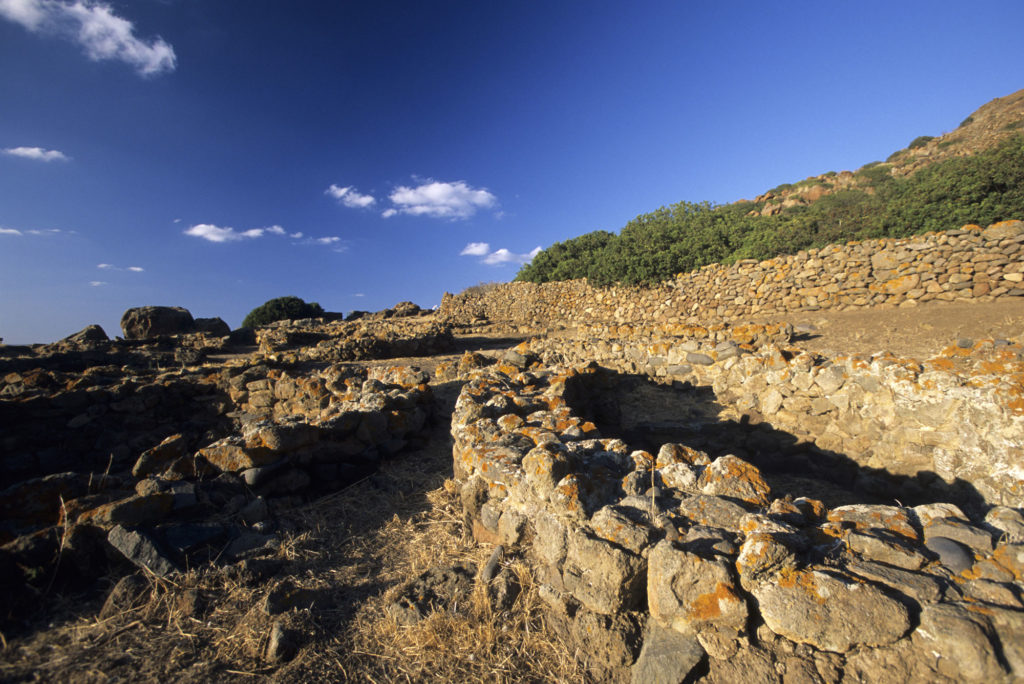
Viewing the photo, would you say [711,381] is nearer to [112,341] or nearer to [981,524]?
[981,524]

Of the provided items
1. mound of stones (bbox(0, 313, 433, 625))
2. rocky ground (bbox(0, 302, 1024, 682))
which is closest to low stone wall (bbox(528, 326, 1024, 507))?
rocky ground (bbox(0, 302, 1024, 682))

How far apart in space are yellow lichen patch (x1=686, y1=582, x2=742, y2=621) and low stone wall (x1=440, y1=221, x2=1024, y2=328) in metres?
Answer: 13.8

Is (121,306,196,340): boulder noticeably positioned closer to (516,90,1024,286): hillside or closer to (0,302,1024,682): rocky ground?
(516,90,1024,286): hillside

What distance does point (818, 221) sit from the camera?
17.7 m

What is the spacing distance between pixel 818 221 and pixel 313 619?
68.7 feet

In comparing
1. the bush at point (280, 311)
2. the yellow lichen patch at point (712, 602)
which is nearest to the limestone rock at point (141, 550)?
the yellow lichen patch at point (712, 602)

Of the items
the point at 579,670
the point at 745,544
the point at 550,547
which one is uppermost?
the point at 745,544

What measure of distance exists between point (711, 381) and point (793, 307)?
1032 centimetres

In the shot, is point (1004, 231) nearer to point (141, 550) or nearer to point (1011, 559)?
point (1011, 559)

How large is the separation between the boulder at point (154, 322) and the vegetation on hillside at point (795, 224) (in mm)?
17468

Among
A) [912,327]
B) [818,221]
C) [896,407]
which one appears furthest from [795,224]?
[896,407]

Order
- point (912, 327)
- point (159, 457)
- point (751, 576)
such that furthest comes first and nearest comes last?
point (912, 327), point (159, 457), point (751, 576)

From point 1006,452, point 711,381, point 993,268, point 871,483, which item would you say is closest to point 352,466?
point 711,381

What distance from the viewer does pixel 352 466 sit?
4582 mm
